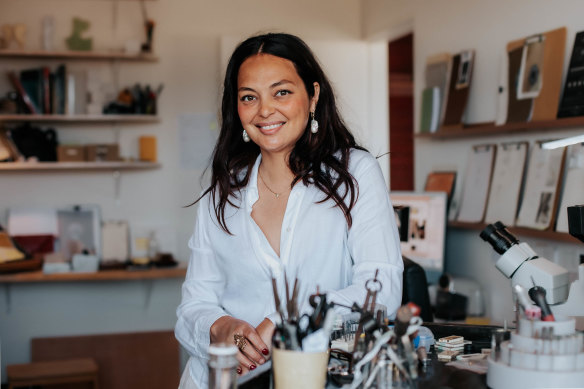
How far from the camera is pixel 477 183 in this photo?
143 inches

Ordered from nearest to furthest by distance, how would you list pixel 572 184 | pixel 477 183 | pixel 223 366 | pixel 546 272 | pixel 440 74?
pixel 223 366 → pixel 546 272 → pixel 572 184 → pixel 477 183 → pixel 440 74

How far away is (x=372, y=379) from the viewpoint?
1164mm

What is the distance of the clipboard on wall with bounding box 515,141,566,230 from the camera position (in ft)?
9.90

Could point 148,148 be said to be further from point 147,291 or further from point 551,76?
point 551,76

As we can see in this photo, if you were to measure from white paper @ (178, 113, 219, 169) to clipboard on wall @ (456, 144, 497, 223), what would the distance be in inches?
77.8

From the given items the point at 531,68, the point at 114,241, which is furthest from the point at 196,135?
the point at 531,68

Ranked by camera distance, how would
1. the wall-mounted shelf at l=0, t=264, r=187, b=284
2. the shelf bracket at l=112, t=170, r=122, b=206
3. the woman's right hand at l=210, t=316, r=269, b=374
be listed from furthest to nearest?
the shelf bracket at l=112, t=170, r=122, b=206 → the wall-mounted shelf at l=0, t=264, r=187, b=284 → the woman's right hand at l=210, t=316, r=269, b=374

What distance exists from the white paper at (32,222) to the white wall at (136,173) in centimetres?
8

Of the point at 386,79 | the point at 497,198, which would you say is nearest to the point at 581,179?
the point at 497,198

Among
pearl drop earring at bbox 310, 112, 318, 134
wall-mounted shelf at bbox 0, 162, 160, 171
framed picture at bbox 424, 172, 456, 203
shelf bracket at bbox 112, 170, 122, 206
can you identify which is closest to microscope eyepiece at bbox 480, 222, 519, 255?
pearl drop earring at bbox 310, 112, 318, 134

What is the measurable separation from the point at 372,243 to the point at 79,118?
11.0 feet

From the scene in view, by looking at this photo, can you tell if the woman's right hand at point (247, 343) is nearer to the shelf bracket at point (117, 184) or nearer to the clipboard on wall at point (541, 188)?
the clipboard on wall at point (541, 188)

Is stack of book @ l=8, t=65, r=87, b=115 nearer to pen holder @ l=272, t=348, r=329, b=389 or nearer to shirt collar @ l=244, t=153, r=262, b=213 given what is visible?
shirt collar @ l=244, t=153, r=262, b=213

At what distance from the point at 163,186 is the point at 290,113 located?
328cm
